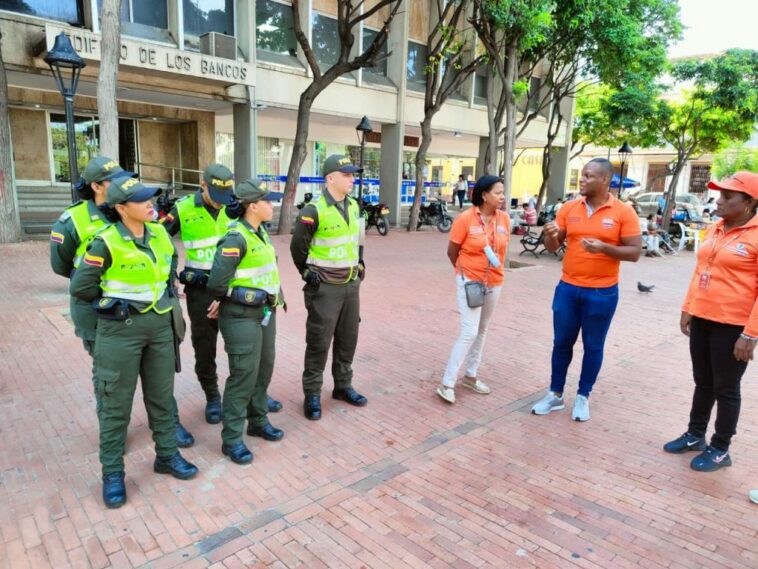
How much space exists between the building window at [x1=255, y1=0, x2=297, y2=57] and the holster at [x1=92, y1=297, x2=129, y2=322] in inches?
611

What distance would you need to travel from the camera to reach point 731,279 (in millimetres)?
3350

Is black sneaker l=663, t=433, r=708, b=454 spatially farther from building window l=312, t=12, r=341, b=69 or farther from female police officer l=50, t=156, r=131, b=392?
building window l=312, t=12, r=341, b=69

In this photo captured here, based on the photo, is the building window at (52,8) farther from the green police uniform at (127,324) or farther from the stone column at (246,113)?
the green police uniform at (127,324)

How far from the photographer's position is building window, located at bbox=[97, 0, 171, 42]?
13.5 metres

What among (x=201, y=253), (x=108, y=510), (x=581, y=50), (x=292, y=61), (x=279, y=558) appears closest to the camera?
(x=279, y=558)

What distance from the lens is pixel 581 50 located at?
618 inches

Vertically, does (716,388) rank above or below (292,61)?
below

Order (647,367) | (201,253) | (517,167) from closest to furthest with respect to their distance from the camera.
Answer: (201,253)
(647,367)
(517,167)

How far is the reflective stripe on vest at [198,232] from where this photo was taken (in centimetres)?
378

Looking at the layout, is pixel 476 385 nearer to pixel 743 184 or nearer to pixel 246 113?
pixel 743 184

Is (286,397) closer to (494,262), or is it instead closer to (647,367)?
(494,262)

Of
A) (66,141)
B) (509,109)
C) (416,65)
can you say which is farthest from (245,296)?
(416,65)

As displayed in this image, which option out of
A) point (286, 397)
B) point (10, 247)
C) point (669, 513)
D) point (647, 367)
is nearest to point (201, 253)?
point (286, 397)

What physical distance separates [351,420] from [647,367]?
135 inches
